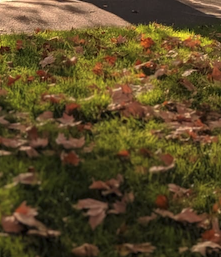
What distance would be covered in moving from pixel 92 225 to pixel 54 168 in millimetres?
549

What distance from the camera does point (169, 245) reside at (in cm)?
266

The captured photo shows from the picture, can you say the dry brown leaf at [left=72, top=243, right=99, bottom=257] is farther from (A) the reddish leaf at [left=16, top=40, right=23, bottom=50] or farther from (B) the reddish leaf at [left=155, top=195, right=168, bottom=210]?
(A) the reddish leaf at [left=16, top=40, right=23, bottom=50]

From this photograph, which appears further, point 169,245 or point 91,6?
point 91,6

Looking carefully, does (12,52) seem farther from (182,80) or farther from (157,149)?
(157,149)

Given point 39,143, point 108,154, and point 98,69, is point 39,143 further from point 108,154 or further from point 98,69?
point 98,69

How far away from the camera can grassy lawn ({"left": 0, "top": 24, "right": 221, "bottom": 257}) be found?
2.66 meters

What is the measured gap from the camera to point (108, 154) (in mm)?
3389

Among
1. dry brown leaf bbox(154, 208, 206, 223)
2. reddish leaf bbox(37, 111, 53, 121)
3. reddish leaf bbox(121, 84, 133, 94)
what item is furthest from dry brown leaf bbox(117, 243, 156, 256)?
reddish leaf bbox(121, 84, 133, 94)

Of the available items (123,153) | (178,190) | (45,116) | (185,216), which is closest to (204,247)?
(185,216)

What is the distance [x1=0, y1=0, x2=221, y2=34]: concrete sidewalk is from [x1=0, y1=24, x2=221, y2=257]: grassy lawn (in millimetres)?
2446

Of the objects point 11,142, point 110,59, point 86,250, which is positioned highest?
point 110,59

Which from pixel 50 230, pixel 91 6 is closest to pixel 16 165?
pixel 50 230

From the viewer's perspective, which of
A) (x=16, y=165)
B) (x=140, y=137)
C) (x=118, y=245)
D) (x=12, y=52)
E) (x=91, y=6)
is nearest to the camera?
(x=118, y=245)

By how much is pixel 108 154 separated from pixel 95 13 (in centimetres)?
625
